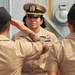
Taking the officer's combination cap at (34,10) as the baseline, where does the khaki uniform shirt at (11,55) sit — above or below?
below

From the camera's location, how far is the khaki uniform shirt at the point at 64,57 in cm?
170

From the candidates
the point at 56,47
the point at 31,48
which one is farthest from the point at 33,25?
the point at 56,47

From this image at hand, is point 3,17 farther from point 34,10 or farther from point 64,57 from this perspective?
point 34,10

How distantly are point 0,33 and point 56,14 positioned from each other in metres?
1.75

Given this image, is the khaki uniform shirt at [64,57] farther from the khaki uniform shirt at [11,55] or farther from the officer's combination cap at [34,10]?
the officer's combination cap at [34,10]

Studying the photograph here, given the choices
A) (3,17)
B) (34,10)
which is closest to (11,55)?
(3,17)

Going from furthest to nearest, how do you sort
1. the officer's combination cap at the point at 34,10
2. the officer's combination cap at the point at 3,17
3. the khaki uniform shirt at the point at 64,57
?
the officer's combination cap at the point at 34,10 → the officer's combination cap at the point at 3,17 → the khaki uniform shirt at the point at 64,57

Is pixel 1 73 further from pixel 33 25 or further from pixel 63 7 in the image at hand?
pixel 63 7

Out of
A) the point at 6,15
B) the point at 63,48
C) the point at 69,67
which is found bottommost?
the point at 69,67

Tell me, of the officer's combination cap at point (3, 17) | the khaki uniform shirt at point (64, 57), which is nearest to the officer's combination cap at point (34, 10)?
the officer's combination cap at point (3, 17)

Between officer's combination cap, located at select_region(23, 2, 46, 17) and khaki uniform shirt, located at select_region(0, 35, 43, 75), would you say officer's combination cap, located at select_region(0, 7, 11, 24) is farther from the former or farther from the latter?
officer's combination cap, located at select_region(23, 2, 46, 17)

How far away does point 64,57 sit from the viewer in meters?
1.70

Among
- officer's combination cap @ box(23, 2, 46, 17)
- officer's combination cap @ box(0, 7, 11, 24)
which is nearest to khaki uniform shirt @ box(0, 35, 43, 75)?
officer's combination cap @ box(0, 7, 11, 24)

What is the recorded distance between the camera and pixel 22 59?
186cm
